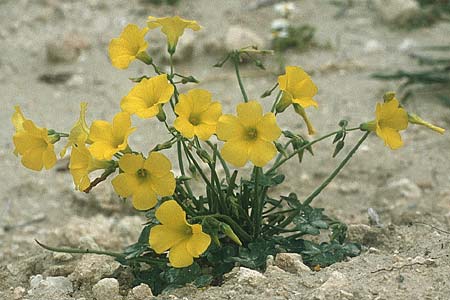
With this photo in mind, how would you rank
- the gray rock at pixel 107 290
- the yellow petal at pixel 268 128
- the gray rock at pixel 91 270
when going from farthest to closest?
the gray rock at pixel 91 270, the gray rock at pixel 107 290, the yellow petal at pixel 268 128

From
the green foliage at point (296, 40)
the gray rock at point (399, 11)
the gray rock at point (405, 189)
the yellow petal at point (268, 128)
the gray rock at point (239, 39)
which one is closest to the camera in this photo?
the yellow petal at point (268, 128)

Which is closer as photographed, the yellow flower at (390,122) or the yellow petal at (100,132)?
the yellow petal at (100,132)

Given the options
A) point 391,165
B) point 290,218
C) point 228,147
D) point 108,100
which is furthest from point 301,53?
point 228,147

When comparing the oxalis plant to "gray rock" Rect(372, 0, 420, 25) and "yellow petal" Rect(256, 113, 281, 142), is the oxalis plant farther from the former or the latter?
"gray rock" Rect(372, 0, 420, 25)

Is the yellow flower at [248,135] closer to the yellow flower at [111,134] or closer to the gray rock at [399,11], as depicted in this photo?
the yellow flower at [111,134]

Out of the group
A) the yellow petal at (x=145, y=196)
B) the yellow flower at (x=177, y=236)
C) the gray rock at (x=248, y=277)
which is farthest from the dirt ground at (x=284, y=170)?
the yellow petal at (x=145, y=196)

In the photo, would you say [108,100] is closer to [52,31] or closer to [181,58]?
[181,58]

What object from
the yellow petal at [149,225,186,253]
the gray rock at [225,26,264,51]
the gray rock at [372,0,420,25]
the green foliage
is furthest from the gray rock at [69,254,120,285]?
the gray rock at [372,0,420,25]
